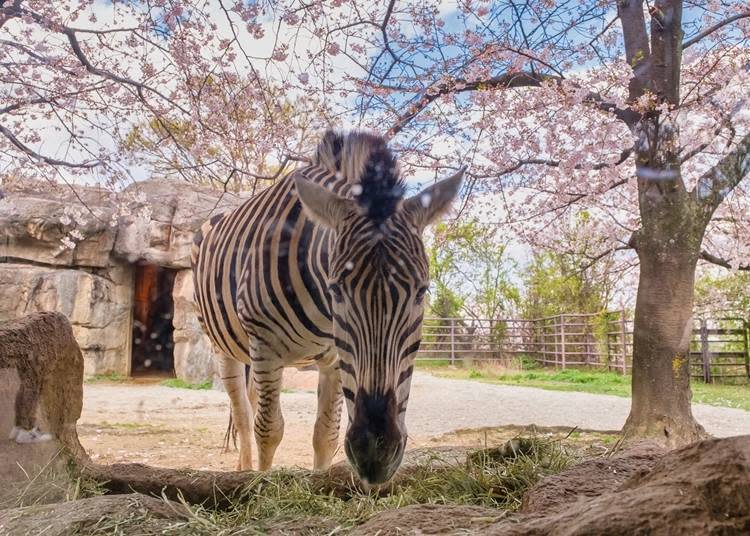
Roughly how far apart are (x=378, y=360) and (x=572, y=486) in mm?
523

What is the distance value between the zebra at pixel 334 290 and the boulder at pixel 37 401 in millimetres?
672

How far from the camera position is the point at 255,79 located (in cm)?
249

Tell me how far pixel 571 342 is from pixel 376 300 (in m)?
1.45

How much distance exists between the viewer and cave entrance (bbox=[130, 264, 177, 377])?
5328 mm

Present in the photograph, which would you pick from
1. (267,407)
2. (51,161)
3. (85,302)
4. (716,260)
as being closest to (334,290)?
(267,407)

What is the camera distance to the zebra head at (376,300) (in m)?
1.25

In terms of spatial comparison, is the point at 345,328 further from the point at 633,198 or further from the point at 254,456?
the point at 254,456

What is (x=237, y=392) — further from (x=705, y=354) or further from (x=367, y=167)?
(x=705, y=354)

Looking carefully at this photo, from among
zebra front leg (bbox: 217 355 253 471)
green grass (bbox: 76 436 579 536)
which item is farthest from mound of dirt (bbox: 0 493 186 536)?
zebra front leg (bbox: 217 355 253 471)

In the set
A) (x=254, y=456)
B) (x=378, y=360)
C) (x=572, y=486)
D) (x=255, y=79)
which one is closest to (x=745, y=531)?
(x=572, y=486)

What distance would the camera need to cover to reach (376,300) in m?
1.41

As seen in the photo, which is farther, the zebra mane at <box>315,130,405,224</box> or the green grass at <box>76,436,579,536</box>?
the zebra mane at <box>315,130,405,224</box>

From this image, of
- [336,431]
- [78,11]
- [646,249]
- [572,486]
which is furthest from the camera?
[78,11]

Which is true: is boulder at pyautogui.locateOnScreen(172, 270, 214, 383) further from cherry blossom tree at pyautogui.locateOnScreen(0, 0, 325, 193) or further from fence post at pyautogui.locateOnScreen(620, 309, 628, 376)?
fence post at pyautogui.locateOnScreen(620, 309, 628, 376)
